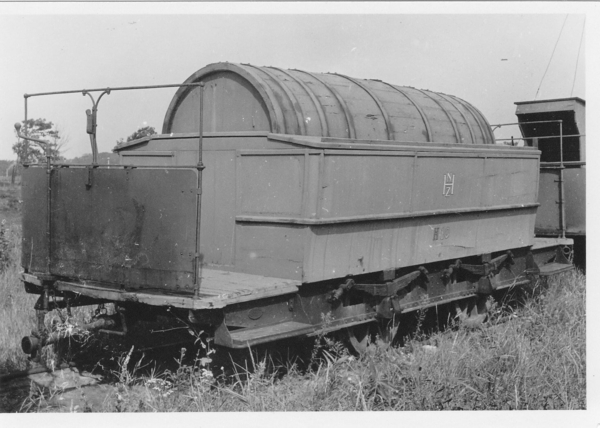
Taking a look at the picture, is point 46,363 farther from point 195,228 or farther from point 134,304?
point 195,228

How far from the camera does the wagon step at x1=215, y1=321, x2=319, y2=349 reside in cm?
656

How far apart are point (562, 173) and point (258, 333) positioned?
6901 millimetres

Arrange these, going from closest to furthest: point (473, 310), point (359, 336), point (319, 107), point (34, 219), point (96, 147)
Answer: point (96, 147), point (34, 219), point (319, 107), point (359, 336), point (473, 310)

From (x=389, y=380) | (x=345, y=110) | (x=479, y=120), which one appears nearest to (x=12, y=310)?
(x=345, y=110)

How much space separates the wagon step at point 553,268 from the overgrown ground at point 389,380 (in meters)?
2.18

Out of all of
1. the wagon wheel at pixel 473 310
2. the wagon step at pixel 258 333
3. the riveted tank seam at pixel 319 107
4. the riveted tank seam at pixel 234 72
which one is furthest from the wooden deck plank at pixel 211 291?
the wagon wheel at pixel 473 310

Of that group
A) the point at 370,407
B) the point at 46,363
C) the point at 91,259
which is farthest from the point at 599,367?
the point at 46,363

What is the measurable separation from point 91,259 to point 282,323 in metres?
1.85

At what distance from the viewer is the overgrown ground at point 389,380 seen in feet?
20.9

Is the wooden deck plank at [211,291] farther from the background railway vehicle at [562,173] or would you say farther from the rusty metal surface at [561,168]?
the rusty metal surface at [561,168]

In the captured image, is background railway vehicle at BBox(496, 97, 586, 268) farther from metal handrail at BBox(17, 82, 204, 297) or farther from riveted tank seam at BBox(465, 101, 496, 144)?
metal handrail at BBox(17, 82, 204, 297)

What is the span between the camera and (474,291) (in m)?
10.0

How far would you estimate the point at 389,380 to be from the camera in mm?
6707

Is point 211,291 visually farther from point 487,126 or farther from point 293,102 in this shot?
point 487,126
